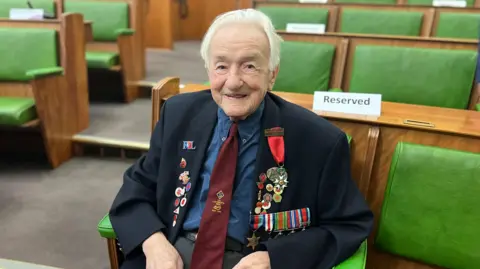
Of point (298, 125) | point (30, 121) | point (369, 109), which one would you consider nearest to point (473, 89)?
point (369, 109)

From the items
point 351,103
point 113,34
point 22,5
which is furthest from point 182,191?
point 22,5

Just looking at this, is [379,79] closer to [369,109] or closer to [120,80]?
[369,109]

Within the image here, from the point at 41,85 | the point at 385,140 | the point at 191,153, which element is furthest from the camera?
the point at 41,85

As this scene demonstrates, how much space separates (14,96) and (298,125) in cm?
A: 233

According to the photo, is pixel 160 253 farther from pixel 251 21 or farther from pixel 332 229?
pixel 251 21

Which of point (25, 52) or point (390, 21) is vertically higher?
point (390, 21)

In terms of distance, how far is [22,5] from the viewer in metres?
3.40

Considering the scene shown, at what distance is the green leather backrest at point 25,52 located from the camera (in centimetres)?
269

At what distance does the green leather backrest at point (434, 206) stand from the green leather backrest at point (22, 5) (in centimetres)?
317

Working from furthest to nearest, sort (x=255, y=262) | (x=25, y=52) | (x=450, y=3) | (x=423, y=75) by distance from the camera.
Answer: (x=450, y=3)
(x=25, y=52)
(x=423, y=75)
(x=255, y=262)

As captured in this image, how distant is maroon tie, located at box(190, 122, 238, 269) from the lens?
104 cm

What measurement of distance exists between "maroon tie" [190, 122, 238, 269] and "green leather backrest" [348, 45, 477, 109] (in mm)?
1283

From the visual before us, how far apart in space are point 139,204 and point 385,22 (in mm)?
2424

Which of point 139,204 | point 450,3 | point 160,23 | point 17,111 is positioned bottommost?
point 17,111
